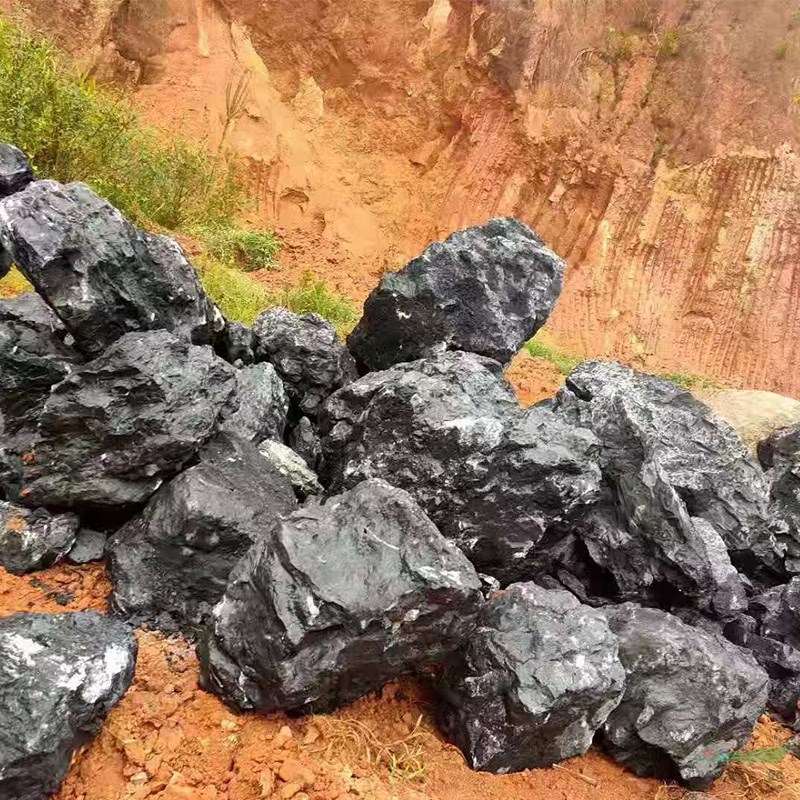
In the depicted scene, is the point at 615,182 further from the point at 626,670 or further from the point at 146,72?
the point at 626,670

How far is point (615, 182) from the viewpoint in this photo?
11.9 m

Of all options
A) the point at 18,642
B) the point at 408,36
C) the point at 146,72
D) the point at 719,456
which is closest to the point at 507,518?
the point at 719,456

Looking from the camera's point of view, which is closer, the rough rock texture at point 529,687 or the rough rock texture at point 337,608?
the rough rock texture at point 337,608

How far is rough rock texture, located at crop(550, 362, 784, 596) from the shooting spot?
319cm

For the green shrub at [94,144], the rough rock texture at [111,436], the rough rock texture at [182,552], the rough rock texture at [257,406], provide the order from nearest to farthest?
the rough rock texture at [182,552], the rough rock texture at [111,436], the rough rock texture at [257,406], the green shrub at [94,144]

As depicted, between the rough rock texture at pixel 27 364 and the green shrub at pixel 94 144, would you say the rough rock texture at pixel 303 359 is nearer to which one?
the rough rock texture at pixel 27 364

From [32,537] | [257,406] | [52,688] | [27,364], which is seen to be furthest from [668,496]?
[27,364]

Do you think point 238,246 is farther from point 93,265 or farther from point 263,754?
point 263,754

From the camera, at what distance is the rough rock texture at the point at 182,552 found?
8.38ft

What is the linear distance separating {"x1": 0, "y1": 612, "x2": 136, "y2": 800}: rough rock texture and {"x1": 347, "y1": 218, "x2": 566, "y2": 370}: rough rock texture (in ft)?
7.97

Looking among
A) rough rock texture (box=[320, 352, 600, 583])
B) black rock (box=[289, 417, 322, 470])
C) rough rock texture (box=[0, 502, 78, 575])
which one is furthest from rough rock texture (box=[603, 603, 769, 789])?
rough rock texture (box=[0, 502, 78, 575])

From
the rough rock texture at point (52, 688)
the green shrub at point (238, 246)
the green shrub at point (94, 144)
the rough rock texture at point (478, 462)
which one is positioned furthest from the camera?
the green shrub at point (238, 246)

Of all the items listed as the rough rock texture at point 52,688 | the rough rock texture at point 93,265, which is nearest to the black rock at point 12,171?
the rough rock texture at point 93,265

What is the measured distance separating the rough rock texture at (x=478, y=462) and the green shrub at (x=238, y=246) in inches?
239
